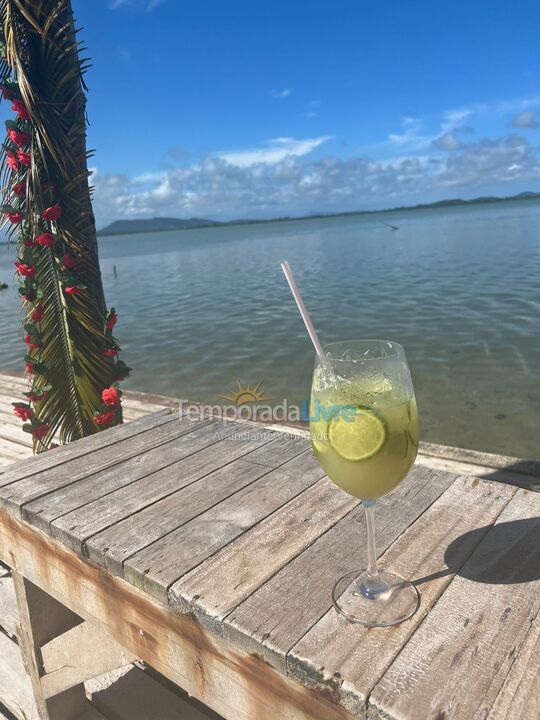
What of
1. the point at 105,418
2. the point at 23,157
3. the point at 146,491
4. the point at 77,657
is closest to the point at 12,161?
the point at 23,157

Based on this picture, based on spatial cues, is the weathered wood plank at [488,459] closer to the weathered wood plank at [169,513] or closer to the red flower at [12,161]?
the weathered wood plank at [169,513]

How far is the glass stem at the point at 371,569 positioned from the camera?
121 centimetres

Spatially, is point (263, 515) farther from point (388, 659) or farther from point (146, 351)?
point (146, 351)

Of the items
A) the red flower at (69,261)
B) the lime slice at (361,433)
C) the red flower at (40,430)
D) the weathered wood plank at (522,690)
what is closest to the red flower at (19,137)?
the red flower at (69,261)

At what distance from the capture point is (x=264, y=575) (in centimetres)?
132

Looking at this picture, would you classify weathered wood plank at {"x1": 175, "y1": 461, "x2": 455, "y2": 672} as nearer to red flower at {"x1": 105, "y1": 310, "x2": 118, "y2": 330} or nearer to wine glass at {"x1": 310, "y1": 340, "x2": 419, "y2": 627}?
wine glass at {"x1": 310, "y1": 340, "x2": 419, "y2": 627}

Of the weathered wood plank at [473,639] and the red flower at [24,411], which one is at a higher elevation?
the weathered wood plank at [473,639]

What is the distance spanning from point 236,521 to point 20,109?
2.91 metres

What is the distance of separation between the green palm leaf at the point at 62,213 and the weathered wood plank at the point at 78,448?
139 centimetres

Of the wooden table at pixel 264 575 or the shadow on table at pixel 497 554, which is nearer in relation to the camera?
the wooden table at pixel 264 575

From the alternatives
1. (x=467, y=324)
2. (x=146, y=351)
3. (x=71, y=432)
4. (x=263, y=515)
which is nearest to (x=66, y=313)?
(x=71, y=432)

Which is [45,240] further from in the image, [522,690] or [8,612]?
[522,690]

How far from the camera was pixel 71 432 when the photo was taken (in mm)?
3855

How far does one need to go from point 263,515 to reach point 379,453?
58cm
